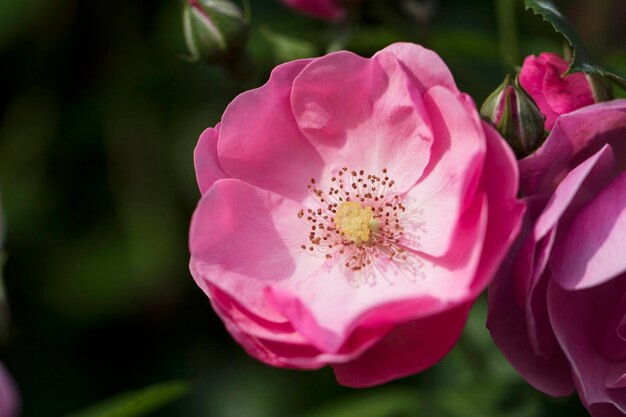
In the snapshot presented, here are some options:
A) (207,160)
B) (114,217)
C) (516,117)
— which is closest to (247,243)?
(207,160)

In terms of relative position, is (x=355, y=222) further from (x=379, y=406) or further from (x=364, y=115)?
(x=379, y=406)

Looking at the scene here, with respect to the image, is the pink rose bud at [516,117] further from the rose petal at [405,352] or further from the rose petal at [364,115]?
the rose petal at [405,352]

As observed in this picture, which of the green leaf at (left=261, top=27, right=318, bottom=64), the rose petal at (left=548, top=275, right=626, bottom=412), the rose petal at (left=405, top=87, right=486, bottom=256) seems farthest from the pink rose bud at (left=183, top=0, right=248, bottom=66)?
the rose petal at (left=548, top=275, right=626, bottom=412)

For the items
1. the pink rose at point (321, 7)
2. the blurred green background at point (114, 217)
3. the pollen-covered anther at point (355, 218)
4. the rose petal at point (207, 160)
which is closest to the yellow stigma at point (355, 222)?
the pollen-covered anther at point (355, 218)

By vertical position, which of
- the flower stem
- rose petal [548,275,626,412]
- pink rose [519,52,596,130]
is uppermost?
pink rose [519,52,596,130]

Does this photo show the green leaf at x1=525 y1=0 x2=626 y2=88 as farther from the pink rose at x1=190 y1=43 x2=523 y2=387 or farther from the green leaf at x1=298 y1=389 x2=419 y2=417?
the green leaf at x1=298 y1=389 x2=419 y2=417

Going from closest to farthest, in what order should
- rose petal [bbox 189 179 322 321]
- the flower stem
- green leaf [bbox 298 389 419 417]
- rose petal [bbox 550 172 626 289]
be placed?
rose petal [bbox 550 172 626 289] < rose petal [bbox 189 179 322 321] < the flower stem < green leaf [bbox 298 389 419 417]
